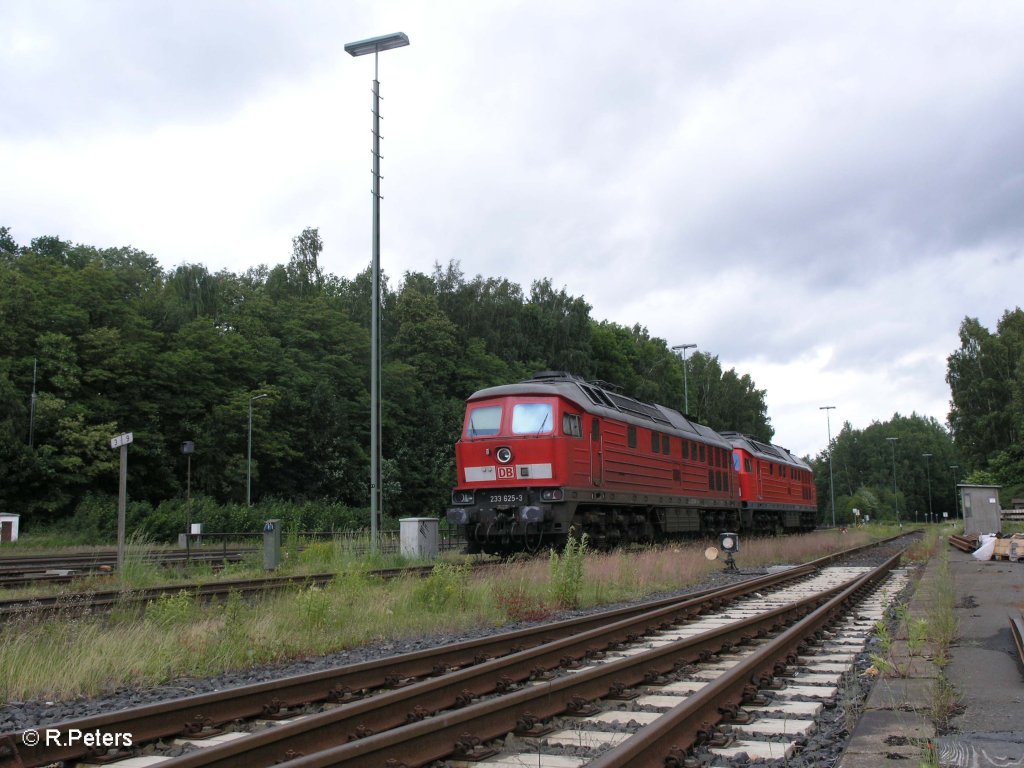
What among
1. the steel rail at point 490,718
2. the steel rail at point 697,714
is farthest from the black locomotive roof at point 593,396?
the steel rail at point 490,718

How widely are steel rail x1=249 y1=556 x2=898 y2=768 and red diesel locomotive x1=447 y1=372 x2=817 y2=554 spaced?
8579mm

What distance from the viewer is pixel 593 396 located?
1923 centimetres

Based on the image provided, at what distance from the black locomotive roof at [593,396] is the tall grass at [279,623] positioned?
3.63m

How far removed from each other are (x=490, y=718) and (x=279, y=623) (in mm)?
4786

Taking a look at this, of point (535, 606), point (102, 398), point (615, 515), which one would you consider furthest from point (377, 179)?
point (102, 398)

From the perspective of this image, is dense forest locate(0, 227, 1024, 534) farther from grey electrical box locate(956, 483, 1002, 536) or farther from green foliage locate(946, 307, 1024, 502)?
grey electrical box locate(956, 483, 1002, 536)

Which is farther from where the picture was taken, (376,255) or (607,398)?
(607,398)

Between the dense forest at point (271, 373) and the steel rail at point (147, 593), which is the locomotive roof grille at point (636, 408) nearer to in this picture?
the steel rail at point (147, 593)

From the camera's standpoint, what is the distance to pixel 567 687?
6082 mm

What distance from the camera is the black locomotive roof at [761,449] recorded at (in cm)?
3189

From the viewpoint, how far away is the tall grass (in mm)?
7090

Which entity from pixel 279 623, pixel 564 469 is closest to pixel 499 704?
pixel 279 623

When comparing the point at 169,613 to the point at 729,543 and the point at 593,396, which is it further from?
the point at 729,543

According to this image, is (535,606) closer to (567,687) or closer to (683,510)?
(567,687)
